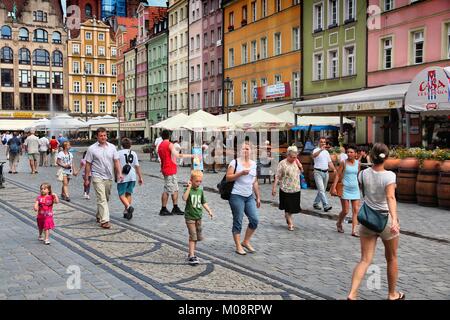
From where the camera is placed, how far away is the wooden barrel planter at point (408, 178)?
15.9 m

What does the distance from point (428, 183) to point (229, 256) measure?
25.9 feet

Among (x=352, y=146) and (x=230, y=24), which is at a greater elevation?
(x=230, y=24)

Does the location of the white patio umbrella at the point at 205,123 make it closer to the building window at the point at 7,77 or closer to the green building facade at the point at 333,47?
the green building facade at the point at 333,47

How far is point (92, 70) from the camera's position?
100 meters

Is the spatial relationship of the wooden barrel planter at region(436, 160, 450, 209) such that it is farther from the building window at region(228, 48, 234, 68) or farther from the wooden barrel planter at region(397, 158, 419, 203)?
the building window at region(228, 48, 234, 68)

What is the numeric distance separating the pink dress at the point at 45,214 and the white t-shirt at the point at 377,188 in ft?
18.0

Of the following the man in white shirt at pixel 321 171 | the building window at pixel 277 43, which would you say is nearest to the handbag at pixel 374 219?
the man in white shirt at pixel 321 171

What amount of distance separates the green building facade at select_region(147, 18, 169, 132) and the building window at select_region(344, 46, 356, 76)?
36.7 metres

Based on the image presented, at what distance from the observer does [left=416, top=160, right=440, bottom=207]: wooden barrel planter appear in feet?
49.8

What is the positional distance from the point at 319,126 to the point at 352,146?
1978cm

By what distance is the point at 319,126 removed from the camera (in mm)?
31172
